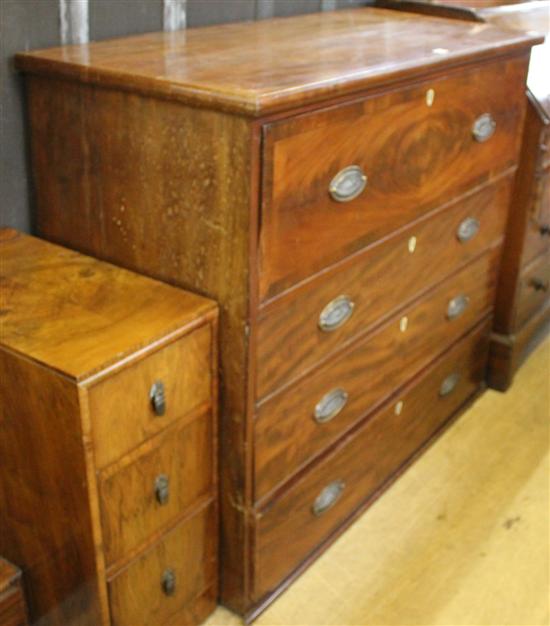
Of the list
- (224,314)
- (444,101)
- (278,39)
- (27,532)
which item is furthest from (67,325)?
(444,101)

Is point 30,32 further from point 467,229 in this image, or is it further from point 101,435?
point 467,229

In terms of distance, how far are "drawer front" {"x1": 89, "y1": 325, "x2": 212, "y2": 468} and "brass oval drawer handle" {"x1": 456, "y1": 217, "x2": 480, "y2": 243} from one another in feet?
2.74

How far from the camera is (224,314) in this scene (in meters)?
1.33

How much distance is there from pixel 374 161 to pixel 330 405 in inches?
19.6

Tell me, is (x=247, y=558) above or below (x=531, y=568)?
above

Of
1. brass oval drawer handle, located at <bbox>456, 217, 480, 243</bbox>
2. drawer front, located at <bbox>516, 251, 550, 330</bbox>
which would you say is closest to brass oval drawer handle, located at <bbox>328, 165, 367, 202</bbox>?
brass oval drawer handle, located at <bbox>456, 217, 480, 243</bbox>

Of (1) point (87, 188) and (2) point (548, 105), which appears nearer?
(1) point (87, 188)

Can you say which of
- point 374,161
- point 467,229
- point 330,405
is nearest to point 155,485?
point 330,405

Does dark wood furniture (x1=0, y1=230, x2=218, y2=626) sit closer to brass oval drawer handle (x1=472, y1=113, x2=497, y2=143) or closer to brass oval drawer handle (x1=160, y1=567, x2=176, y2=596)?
brass oval drawer handle (x1=160, y1=567, x2=176, y2=596)

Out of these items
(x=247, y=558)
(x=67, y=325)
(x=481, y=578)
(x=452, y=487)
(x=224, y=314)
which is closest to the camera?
(x=67, y=325)

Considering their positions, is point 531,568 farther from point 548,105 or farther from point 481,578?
point 548,105

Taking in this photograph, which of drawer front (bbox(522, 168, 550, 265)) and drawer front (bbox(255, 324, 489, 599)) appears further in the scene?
drawer front (bbox(522, 168, 550, 265))

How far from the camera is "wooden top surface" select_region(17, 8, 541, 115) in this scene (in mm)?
1208

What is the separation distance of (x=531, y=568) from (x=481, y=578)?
0.12 meters
